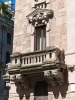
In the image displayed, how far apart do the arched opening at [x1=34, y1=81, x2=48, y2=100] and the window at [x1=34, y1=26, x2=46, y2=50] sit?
235 centimetres

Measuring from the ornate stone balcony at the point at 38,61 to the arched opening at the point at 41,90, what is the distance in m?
1.24

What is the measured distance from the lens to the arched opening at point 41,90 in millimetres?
18316

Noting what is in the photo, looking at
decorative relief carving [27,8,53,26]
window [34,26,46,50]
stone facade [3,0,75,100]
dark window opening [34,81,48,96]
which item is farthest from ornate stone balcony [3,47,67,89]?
decorative relief carving [27,8,53,26]

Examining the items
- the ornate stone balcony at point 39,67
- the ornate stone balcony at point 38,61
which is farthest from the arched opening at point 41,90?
the ornate stone balcony at point 38,61

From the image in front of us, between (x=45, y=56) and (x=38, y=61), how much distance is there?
0.58 metres

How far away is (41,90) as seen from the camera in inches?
734

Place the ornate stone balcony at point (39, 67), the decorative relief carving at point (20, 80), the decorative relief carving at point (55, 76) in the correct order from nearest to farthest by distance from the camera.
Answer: the decorative relief carving at point (55, 76), the ornate stone balcony at point (39, 67), the decorative relief carving at point (20, 80)

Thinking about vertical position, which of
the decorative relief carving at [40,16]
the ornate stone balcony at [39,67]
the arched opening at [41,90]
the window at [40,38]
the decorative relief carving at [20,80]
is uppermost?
the decorative relief carving at [40,16]

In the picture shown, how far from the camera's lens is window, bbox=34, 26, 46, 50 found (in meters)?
19.3

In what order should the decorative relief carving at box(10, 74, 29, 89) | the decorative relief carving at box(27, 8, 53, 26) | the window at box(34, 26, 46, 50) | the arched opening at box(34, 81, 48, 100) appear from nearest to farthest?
1. the arched opening at box(34, 81, 48, 100)
2. the decorative relief carving at box(10, 74, 29, 89)
3. the decorative relief carving at box(27, 8, 53, 26)
4. the window at box(34, 26, 46, 50)

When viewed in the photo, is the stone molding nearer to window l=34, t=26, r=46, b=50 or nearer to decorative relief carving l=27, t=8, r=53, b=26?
window l=34, t=26, r=46, b=50

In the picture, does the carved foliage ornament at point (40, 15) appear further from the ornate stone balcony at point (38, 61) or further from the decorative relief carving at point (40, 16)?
the ornate stone balcony at point (38, 61)

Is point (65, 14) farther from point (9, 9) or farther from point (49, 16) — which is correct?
point (9, 9)

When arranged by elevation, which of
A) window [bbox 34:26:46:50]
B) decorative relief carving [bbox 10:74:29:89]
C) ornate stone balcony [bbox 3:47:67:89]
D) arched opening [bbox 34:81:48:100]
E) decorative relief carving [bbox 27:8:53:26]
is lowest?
arched opening [bbox 34:81:48:100]
